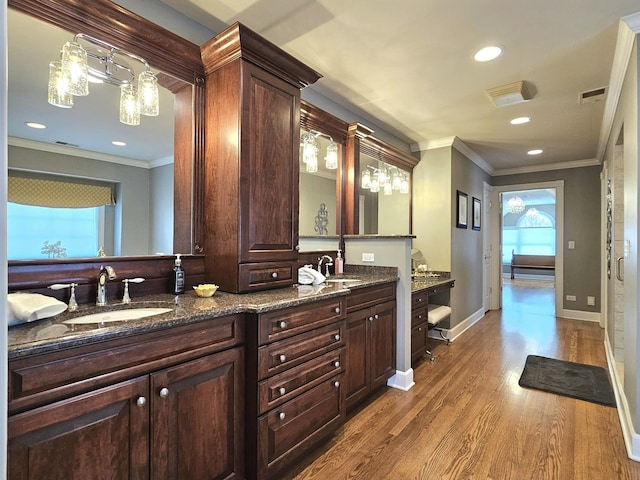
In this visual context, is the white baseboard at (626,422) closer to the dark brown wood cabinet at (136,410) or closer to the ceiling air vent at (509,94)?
the dark brown wood cabinet at (136,410)

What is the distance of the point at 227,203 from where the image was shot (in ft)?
6.23

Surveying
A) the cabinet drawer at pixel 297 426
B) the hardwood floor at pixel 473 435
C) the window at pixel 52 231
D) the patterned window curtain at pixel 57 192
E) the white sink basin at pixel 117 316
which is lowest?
the hardwood floor at pixel 473 435

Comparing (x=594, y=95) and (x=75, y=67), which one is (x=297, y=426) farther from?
(x=594, y=95)

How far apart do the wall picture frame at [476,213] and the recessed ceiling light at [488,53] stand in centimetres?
287

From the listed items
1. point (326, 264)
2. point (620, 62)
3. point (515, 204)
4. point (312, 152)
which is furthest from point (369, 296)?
point (515, 204)

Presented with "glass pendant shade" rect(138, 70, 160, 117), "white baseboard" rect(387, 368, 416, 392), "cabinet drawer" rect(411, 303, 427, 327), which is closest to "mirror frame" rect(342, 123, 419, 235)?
"cabinet drawer" rect(411, 303, 427, 327)

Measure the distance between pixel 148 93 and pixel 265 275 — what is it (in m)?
1.17

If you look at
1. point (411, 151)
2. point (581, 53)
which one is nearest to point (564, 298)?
point (411, 151)

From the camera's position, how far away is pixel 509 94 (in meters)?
2.85

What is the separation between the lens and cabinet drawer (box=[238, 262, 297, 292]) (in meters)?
1.88

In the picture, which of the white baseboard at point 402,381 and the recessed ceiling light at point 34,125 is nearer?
the recessed ceiling light at point 34,125

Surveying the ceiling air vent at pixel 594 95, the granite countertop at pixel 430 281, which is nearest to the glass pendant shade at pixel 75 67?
the granite countertop at pixel 430 281

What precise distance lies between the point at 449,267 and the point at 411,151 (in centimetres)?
161

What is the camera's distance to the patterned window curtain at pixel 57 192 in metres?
1.45
